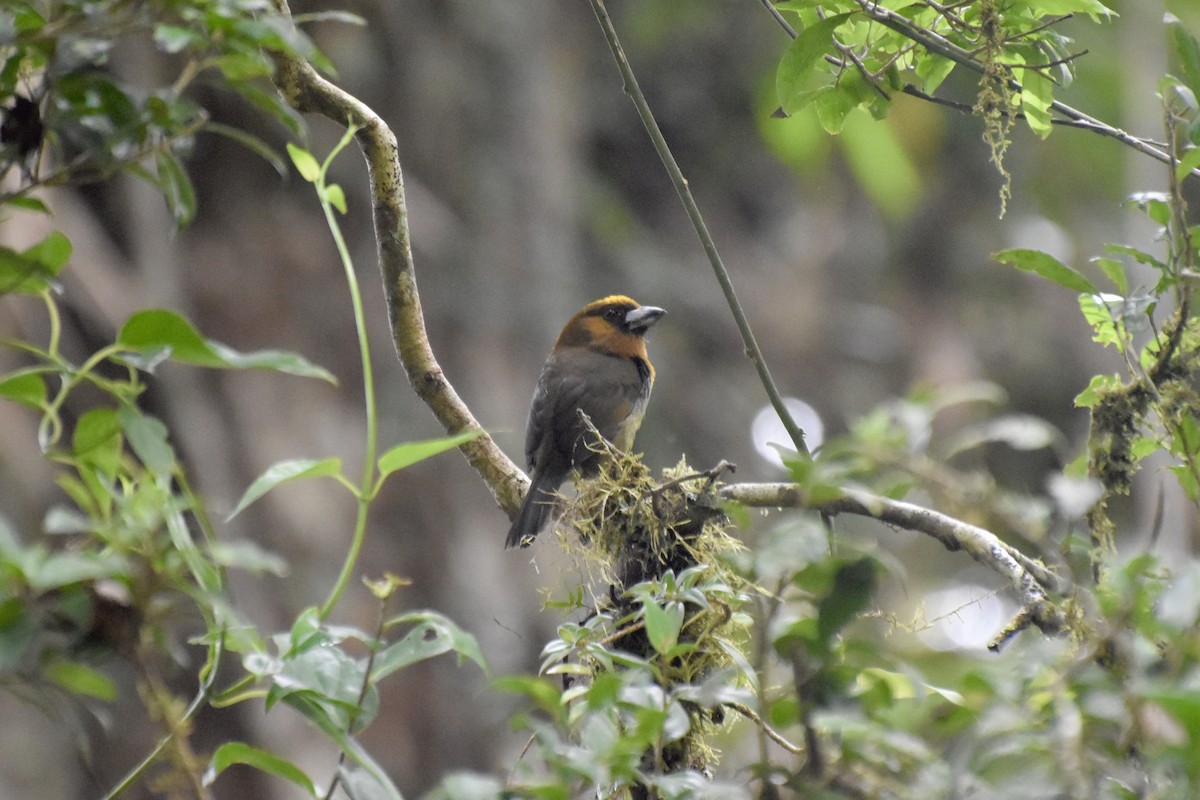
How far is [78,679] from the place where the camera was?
1.35 metres

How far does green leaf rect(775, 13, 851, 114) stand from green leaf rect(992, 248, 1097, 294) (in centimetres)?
53

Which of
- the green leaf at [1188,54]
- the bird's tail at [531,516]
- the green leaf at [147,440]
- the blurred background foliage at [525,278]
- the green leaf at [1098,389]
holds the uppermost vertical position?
the green leaf at [1188,54]

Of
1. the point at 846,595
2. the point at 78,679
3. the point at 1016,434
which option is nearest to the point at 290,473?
the point at 78,679

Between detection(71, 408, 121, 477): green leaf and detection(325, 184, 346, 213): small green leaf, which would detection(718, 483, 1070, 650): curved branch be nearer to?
detection(325, 184, 346, 213): small green leaf

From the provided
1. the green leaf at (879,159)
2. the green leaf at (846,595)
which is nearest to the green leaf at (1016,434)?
the green leaf at (846,595)

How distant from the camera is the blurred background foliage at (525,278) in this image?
286 inches

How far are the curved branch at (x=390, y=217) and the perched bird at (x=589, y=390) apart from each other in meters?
1.01

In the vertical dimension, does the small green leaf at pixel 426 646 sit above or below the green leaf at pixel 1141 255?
below

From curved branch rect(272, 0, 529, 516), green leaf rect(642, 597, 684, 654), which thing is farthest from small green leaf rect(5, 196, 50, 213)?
curved branch rect(272, 0, 529, 516)

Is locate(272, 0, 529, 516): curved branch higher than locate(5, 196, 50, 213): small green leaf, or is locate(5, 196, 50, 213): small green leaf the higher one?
locate(5, 196, 50, 213): small green leaf

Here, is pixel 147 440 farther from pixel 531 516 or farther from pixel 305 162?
pixel 531 516

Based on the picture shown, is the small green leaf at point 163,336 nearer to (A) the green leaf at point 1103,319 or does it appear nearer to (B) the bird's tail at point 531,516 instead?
(A) the green leaf at point 1103,319

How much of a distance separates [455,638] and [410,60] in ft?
25.9

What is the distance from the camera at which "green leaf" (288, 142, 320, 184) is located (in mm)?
2045
